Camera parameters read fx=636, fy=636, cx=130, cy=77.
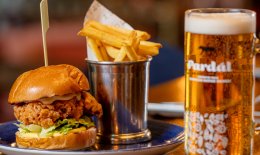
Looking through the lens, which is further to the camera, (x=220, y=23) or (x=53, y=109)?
(x=53, y=109)

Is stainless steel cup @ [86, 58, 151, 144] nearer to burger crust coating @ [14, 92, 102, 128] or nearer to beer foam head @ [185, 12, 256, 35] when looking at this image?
burger crust coating @ [14, 92, 102, 128]

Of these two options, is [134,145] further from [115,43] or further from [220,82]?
[220,82]

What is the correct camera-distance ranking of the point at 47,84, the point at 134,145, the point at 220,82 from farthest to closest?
the point at 134,145, the point at 47,84, the point at 220,82

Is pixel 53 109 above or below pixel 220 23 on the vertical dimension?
below

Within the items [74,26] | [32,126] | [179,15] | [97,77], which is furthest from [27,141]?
A: [179,15]

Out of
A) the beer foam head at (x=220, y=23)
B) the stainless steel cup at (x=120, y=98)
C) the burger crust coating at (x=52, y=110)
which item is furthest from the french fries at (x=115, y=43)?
the beer foam head at (x=220, y=23)

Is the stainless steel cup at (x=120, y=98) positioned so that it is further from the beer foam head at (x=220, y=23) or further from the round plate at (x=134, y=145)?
the beer foam head at (x=220, y=23)

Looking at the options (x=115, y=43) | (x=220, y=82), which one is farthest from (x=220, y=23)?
(x=115, y=43)
